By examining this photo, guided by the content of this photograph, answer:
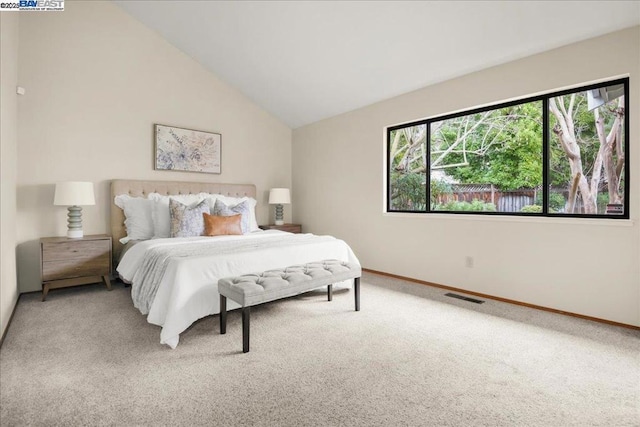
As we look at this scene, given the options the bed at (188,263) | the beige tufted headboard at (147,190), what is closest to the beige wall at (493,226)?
the bed at (188,263)

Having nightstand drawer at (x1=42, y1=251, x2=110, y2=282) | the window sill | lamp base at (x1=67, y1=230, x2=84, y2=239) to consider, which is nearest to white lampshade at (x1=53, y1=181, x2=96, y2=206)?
lamp base at (x1=67, y1=230, x2=84, y2=239)

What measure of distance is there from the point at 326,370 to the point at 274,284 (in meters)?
0.70

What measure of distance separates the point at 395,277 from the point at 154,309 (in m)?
2.96

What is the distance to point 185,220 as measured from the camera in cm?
374

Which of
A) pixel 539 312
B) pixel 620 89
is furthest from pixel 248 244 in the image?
pixel 620 89

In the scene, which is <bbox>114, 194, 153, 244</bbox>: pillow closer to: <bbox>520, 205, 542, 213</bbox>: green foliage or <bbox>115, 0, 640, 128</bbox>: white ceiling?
<bbox>115, 0, 640, 128</bbox>: white ceiling

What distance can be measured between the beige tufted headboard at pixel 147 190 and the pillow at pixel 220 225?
3.25 feet

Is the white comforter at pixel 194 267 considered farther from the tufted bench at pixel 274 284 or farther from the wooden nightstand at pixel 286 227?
the wooden nightstand at pixel 286 227

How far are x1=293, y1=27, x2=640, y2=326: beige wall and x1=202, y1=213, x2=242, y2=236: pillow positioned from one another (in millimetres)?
1803

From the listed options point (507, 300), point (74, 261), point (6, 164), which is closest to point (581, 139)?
point (507, 300)

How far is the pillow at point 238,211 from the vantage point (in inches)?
161

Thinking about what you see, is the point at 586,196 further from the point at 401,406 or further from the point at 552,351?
the point at 401,406

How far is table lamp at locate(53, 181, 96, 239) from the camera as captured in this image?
3.47m

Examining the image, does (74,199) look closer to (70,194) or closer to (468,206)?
(70,194)
